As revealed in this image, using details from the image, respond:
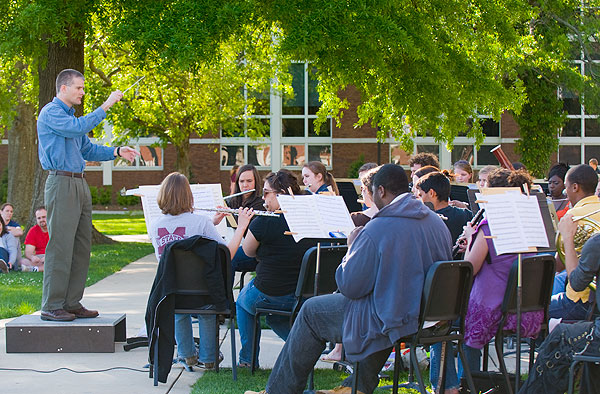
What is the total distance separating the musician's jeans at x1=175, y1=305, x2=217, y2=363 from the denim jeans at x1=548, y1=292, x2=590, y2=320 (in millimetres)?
2561

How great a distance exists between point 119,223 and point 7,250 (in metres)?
12.9

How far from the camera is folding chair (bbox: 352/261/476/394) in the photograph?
4.90m

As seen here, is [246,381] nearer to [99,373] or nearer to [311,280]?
[311,280]

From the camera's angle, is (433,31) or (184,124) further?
(184,124)

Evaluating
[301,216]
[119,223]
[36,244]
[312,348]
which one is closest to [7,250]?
[36,244]

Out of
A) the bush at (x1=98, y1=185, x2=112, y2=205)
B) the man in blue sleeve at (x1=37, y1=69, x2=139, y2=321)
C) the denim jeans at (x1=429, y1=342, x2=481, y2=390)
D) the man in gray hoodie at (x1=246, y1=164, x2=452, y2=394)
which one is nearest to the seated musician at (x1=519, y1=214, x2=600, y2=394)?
the denim jeans at (x1=429, y1=342, x2=481, y2=390)

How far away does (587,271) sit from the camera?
15.9 feet

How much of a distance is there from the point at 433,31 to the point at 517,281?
8.48 metres

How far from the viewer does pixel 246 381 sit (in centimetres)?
625

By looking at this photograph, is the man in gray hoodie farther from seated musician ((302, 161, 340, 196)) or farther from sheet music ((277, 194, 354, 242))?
seated musician ((302, 161, 340, 196))

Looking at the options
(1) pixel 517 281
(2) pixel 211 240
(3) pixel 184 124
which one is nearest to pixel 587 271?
(1) pixel 517 281

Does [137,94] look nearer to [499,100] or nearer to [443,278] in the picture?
[499,100]

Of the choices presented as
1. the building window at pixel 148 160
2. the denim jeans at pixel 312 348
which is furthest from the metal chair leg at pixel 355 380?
the building window at pixel 148 160

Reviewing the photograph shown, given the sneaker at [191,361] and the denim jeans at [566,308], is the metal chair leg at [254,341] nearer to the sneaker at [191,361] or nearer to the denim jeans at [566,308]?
the sneaker at [191,361]
